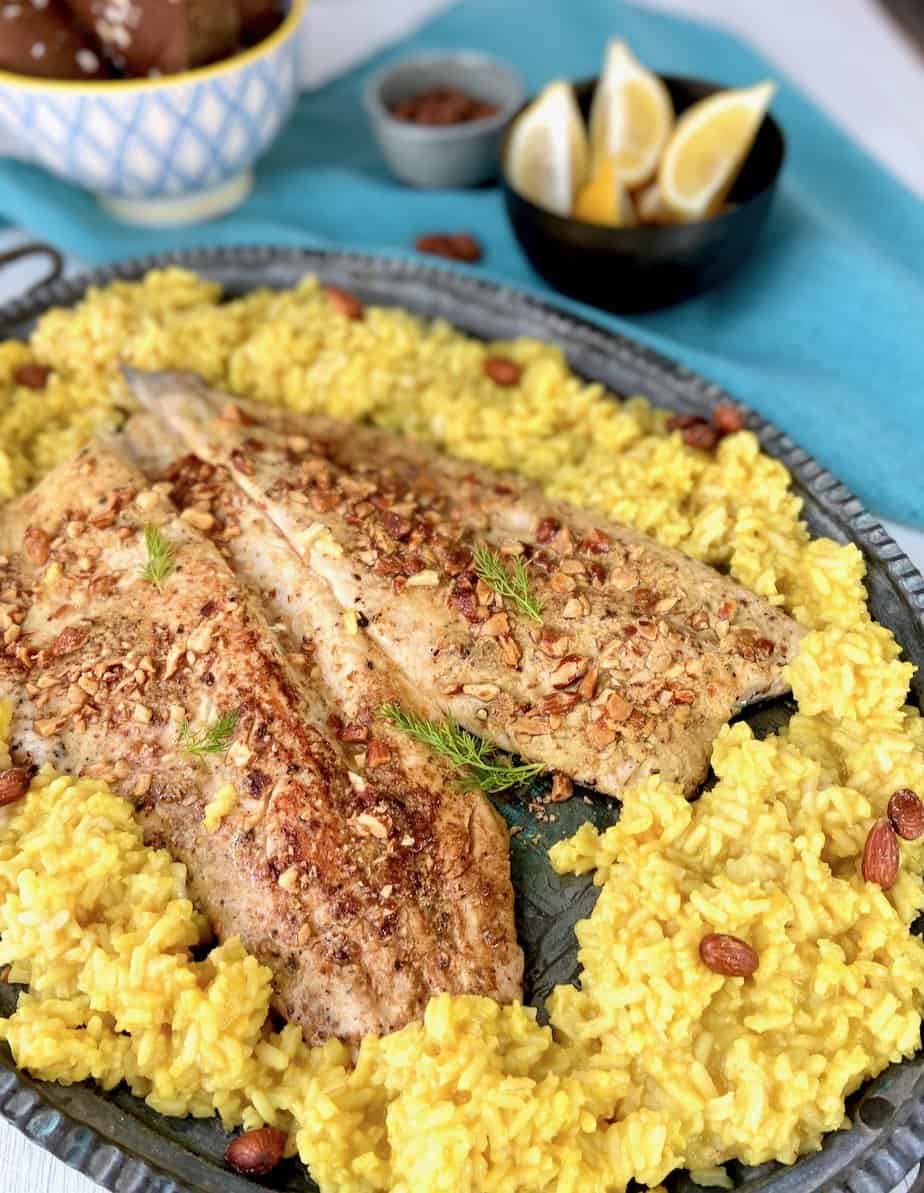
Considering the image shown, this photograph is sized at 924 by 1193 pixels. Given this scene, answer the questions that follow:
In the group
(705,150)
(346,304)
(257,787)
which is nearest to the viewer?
(257,787)

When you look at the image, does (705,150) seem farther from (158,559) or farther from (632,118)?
(158,559)

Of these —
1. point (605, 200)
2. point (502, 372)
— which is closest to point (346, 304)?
point (502, 372)

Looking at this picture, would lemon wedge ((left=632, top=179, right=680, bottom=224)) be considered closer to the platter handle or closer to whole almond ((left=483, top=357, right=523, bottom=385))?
whole almond ((left=483, top=357, right=523, bottom=385))

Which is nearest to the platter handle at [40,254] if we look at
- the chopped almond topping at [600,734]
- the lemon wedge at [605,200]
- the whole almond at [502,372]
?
the whole almond at [502,372]

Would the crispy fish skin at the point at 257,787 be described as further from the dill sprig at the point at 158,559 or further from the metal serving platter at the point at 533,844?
the metal serving platter at the point at 533,844

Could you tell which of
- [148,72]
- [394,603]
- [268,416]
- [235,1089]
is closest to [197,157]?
[148,72]

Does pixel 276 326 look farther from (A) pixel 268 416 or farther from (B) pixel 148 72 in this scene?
(B) pixel 148 72
